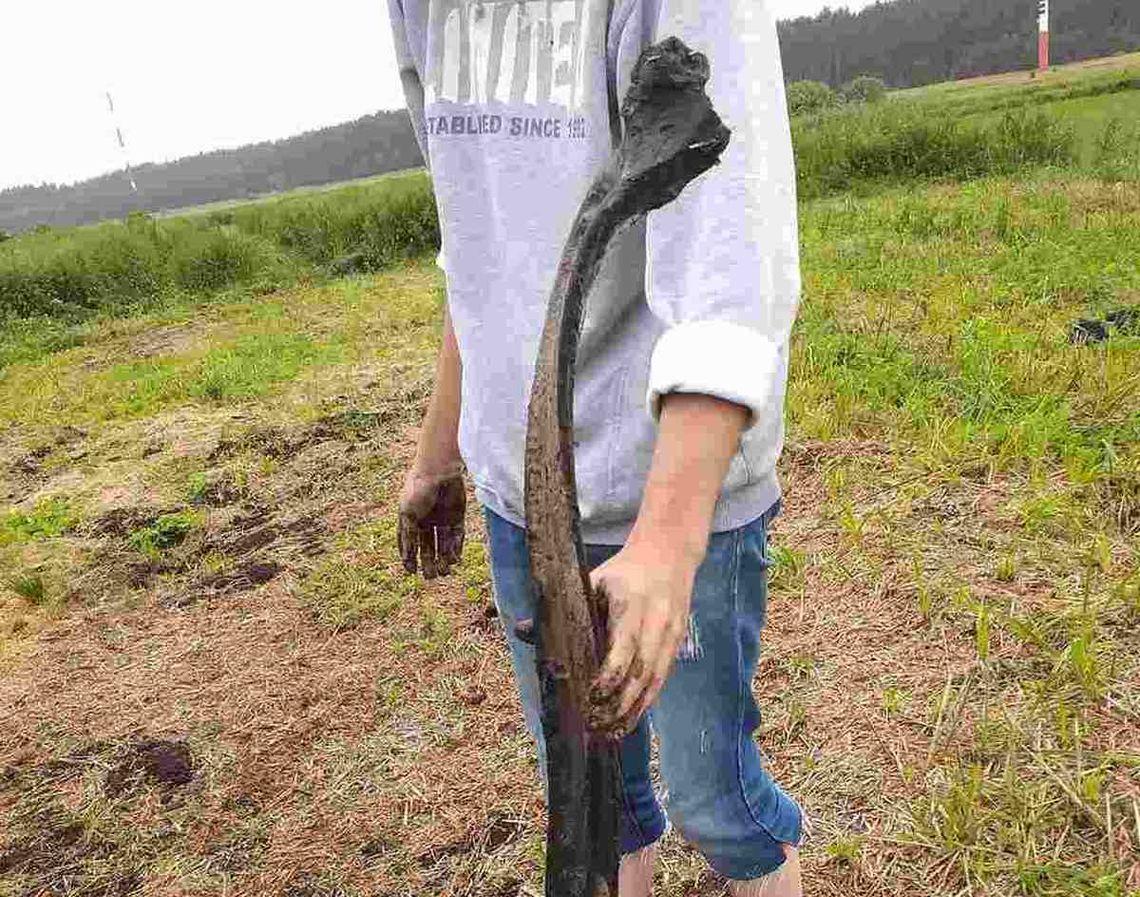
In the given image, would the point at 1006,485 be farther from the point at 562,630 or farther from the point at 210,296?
the point at 210,296

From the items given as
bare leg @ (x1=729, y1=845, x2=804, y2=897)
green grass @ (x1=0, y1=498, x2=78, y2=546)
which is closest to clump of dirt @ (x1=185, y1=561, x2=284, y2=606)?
green grass @ (x1=0, y1=498, x2=78, y2=546)

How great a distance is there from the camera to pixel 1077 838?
74.3 inches

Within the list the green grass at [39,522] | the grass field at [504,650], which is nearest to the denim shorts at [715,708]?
the grass field at [504,650]

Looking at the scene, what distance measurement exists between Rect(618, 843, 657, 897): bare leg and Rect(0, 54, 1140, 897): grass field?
1.58 feet

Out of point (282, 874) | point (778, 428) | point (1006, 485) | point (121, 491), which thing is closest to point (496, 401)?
point (778, 428)

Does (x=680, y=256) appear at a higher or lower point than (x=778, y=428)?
higher

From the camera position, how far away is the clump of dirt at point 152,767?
2.64 metres

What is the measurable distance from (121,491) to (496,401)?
15.3ft

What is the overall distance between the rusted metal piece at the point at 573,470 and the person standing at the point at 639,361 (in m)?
0.04

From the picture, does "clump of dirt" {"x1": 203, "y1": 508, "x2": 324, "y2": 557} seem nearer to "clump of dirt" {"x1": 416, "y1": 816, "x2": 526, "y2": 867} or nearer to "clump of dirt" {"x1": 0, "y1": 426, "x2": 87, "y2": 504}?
"clump of dirt" {"x1": 0, "y1": 426, "x2": 87, "y2": 504}

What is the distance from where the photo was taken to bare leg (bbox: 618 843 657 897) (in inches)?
59.4

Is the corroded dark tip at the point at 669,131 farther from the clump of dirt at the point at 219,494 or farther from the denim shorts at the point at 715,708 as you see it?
the clump of dirt at the point at 219,494

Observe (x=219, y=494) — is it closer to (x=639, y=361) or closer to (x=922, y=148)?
(x=639, y=361)

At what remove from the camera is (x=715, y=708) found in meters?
1.10
